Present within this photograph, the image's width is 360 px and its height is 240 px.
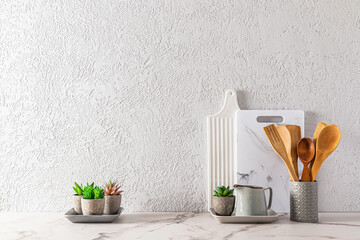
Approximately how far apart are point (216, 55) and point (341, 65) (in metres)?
0.42

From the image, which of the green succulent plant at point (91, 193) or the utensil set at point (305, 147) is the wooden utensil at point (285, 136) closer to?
the utensil set at point (305, 147)

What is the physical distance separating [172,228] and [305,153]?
1.50 ft

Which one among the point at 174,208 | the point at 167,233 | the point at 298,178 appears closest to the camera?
the point at 167,233

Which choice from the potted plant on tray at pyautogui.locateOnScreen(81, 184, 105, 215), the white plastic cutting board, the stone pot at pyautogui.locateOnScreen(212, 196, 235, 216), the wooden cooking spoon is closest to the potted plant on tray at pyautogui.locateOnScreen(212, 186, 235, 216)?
the stone pot at pyautogui.locateOnScreen(212, 196, 235, 216)

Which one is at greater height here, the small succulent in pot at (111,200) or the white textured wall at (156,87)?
the white textured wall at (156,87)

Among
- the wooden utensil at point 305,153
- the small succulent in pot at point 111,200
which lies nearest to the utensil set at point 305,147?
the wooden utensil at point 305,153

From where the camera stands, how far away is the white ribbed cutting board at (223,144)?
49.7 inches

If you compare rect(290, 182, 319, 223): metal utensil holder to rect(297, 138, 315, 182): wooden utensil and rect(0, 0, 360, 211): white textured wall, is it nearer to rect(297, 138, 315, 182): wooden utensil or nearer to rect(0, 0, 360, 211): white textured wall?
rect(297, 138, 315, 182): wooden utensil

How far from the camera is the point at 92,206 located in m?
1.10

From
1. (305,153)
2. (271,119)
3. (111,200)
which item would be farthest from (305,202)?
(111,200)

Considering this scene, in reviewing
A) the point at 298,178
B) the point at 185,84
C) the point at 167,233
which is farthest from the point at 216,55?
the point at 167,233

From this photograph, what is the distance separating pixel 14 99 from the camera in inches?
51.6

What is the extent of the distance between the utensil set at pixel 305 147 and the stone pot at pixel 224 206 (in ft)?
0.67

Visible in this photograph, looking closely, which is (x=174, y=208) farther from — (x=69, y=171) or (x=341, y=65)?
(x=341, y=65)
